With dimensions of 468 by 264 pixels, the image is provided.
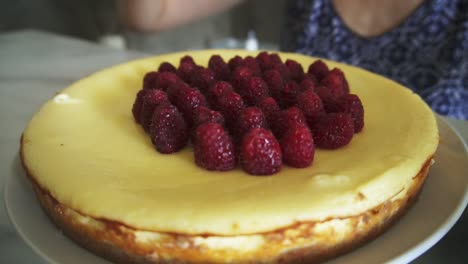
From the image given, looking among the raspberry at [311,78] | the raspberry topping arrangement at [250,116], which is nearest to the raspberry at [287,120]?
the raspberry topping arrangement at [250,116]

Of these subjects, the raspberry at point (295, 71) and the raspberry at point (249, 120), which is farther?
the raspberry at point (295, 71)

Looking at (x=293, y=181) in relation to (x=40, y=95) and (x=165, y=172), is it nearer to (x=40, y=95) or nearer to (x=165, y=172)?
(x=165, y=172)

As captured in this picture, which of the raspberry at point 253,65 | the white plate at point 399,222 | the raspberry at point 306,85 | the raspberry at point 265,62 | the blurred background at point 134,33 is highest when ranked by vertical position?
the raspberry at point 306,85

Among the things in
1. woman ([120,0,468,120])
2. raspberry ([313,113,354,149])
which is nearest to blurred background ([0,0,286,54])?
woman ([120,0,468,120])

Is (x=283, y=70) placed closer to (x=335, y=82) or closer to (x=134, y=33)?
(x=335, y=82)

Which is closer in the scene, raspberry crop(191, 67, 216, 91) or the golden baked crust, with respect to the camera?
the golden baked crust

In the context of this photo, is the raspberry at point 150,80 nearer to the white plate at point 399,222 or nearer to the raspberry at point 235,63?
the raspberry at point 235,63

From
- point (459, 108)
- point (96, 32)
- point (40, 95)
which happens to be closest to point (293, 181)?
point (459, 108)

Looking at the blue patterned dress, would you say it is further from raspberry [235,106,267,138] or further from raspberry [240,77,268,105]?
raspberry [235,106,267,138]
